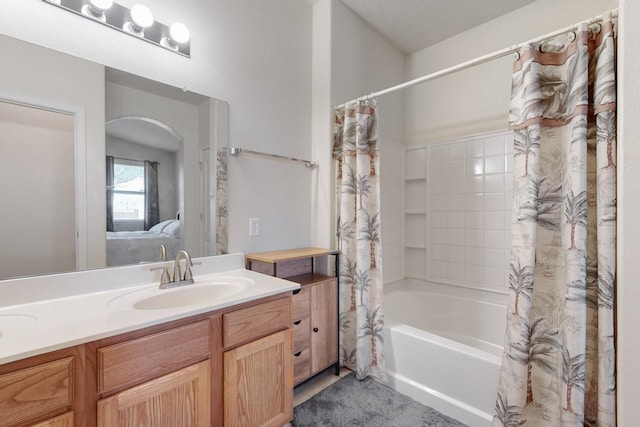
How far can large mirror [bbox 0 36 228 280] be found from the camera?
113 cm

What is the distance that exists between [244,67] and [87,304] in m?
1.56

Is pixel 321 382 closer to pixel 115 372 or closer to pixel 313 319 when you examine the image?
pixel 313 319

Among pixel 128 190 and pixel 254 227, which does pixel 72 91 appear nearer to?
pixel 128 190

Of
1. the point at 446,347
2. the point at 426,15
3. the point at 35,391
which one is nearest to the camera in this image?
the point at 35,391

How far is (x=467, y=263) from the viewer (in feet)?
8.19

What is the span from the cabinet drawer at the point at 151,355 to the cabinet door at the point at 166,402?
0.10 feet

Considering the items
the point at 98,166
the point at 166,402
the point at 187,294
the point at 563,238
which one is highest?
the point at 98,166

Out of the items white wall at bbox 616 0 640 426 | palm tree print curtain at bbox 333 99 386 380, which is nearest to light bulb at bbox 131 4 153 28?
palm tree print curtain at bbox 333 99 386 380

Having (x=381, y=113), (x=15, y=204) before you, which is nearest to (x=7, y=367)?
(x=15, y=204)

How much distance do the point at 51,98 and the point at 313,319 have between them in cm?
172

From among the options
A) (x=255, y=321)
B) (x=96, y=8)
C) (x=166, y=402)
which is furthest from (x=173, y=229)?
(x=96, y=8)

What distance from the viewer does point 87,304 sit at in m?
1.12

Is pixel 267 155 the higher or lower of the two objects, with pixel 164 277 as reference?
higher

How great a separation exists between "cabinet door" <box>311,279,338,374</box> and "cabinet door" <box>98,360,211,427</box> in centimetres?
83
